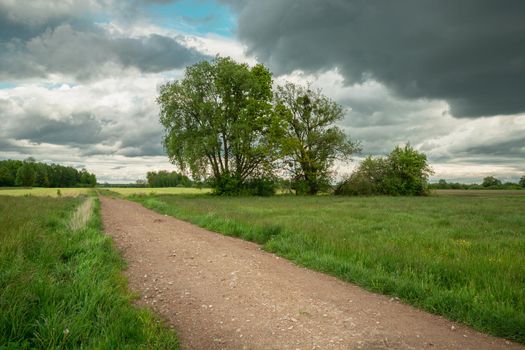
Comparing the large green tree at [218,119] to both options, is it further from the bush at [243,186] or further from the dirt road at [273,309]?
the dirt road at [273,309]

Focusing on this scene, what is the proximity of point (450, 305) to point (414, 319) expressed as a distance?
87 centimetres

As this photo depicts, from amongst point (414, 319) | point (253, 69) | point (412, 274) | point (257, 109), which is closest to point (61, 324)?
point (414, 319)

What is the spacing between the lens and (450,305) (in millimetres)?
5547

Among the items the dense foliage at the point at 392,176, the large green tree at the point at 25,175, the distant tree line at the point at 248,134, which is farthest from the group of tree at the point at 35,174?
the dense foliage at the point at 392,176

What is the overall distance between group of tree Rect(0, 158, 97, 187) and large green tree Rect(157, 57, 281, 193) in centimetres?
9581

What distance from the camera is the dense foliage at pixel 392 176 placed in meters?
49.5

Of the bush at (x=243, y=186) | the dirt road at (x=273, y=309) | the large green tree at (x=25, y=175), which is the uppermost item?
the large green tree at (x=25, y=175)

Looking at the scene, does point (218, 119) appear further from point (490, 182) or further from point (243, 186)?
point (490, 182)

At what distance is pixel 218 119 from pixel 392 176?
97.6 ft

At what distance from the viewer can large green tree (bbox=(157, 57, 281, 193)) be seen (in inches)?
1542

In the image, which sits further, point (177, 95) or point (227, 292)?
point (177, 95)

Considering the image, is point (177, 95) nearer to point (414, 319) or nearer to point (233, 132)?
point (233, 132)

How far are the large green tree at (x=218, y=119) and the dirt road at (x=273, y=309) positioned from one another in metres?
31.2

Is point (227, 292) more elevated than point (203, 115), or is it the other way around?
point (203, 115)
